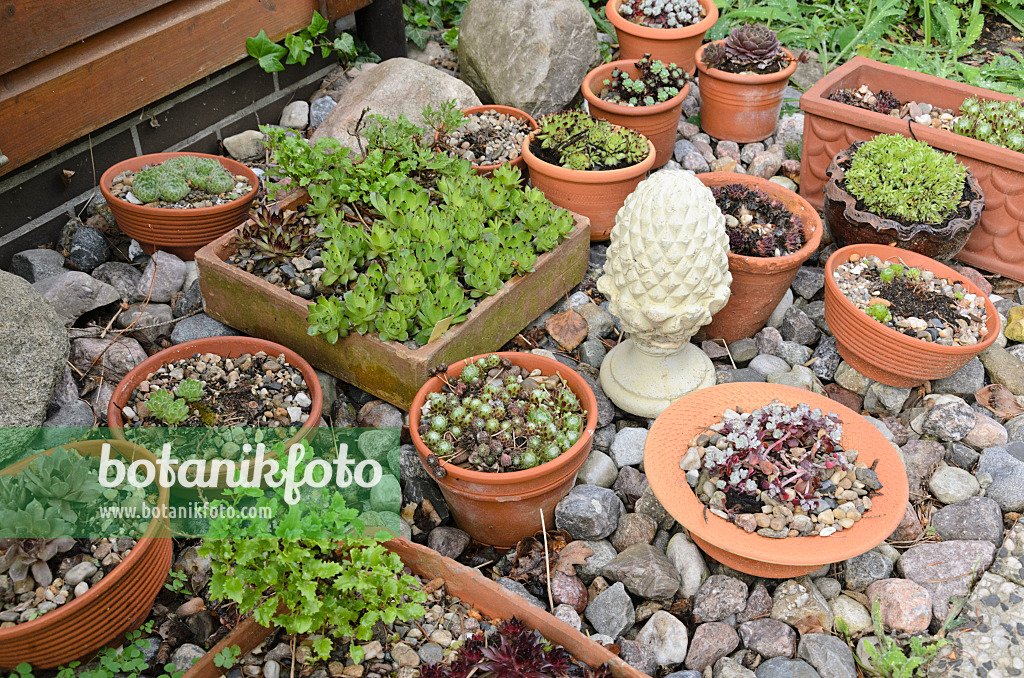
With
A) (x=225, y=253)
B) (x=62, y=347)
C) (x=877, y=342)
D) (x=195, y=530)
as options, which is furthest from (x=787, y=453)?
(x=62, y=347)

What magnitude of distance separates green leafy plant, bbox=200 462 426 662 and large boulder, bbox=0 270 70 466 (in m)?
1.17

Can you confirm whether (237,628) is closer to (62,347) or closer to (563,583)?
(563,583)

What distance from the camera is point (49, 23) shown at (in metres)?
3.71

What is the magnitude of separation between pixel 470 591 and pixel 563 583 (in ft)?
1.13

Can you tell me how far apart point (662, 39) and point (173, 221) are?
311cm

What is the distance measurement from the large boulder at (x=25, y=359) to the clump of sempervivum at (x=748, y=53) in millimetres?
3813

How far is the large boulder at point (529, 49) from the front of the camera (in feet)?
16.0

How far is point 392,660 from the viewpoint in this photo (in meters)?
2.51

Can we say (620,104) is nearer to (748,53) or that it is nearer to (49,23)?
(748,53)

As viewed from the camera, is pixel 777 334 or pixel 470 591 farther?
pixel 777 334

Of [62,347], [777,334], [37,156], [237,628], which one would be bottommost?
[777,334]

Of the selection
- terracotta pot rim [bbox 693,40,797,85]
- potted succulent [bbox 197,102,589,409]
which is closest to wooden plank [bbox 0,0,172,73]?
potted succulent [bbox 197,102,589,409]

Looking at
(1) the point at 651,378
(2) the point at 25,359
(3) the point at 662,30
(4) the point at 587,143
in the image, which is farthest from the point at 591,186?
(2) the point at 25,359

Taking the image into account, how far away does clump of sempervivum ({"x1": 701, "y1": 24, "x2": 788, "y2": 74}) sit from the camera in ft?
15.9
